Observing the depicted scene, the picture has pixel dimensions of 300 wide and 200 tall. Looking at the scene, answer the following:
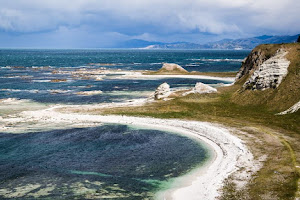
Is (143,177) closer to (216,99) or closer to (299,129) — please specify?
(299,129)

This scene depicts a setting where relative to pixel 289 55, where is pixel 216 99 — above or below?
below

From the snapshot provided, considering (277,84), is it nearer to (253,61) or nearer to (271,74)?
(271,74)

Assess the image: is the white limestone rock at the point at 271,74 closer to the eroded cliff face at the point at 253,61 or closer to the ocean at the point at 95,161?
the eroded cliff face at the point at 253,61

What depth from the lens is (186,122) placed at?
43031 mm

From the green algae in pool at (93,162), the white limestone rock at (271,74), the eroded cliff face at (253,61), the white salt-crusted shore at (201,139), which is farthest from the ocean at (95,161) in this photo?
the eroded cliff face at (253,61)

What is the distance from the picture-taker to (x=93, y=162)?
28828mm

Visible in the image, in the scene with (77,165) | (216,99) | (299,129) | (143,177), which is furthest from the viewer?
(216,99)

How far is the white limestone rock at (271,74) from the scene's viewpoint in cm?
4991

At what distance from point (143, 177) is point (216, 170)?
6302 millimetres

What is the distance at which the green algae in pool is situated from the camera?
2281cm

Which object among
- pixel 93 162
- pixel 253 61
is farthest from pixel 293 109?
pixel 253 61

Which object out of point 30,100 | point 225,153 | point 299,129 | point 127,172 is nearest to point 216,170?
point 225,153

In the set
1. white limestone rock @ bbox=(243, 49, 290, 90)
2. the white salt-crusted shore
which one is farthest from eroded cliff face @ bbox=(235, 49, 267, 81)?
the white salt-crusted shore

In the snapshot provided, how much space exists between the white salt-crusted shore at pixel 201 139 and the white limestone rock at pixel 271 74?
15753 mm
